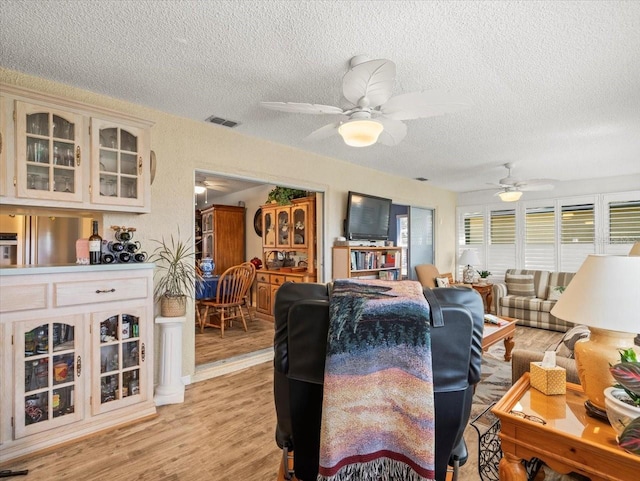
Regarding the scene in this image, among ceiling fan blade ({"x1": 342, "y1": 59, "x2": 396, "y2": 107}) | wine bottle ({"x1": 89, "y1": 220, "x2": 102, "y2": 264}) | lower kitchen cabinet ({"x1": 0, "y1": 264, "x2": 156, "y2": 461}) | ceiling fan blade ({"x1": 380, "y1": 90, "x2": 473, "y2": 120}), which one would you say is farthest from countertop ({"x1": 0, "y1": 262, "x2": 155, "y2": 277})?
ceiling fan blade ({"x1": 380, "y1": 90, "x2": 473, "y2": 120})

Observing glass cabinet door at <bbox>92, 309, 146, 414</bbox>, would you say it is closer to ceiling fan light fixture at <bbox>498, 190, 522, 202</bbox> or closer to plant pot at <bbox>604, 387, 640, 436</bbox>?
plant pot at <bbox>604, 387, 640, 436</bbox>

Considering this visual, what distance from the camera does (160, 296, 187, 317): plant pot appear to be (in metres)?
2.75

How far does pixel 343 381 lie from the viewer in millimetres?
1011

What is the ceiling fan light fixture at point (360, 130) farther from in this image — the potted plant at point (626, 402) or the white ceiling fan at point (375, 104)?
the potted plant at point (626, 402)

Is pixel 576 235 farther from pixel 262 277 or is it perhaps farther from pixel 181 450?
pixel 181 450

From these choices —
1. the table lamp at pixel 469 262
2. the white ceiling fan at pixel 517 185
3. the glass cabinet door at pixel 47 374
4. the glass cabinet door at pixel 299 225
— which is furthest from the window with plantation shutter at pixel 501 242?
the glass cabinet door at pixel 47 374

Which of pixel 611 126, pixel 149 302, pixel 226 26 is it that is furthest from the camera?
pixel 611 126

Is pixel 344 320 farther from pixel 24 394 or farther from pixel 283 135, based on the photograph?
pixel 283 135

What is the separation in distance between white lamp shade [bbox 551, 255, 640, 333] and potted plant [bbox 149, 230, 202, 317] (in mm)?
2674

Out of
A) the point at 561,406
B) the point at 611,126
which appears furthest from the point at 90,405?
the point at 611,126

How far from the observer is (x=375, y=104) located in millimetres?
1902

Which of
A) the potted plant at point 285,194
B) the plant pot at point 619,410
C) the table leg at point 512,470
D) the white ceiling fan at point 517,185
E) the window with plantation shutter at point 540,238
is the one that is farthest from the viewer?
the window with plantation shutter at point 540,238

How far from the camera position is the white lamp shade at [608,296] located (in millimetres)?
1191

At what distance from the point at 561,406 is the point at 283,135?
3.18 meters
